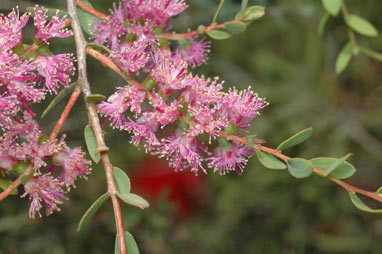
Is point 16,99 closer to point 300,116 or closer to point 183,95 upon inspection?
point 183,95

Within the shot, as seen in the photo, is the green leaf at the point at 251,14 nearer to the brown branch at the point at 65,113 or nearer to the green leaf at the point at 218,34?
the green leaf at the point at 218,34

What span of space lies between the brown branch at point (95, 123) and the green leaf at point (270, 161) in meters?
0.33

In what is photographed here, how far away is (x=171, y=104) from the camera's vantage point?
1.13m

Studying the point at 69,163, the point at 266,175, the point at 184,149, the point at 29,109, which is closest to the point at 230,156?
the point at 184,149

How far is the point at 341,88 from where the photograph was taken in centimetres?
306

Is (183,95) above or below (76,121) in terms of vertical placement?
above

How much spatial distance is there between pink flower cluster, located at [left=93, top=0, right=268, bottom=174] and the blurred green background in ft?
2.15

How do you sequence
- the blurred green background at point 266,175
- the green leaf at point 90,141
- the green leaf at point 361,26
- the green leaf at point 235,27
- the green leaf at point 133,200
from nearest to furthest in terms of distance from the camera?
1. the green leaf at point 133,200
2. the green leaf at point 90,141
3. the green leaf at point 235,27
4. the green leaf at point 361,26
5. the blurred green background at point 266,175

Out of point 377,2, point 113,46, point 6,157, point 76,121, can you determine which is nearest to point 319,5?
point 377,2

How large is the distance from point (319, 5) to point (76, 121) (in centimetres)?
131

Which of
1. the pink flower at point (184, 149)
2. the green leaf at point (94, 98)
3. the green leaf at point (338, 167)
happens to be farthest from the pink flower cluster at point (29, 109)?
the green leaf at point (338, 167)

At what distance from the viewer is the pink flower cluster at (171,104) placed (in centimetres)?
116

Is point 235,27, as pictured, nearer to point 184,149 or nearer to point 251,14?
point 251,14

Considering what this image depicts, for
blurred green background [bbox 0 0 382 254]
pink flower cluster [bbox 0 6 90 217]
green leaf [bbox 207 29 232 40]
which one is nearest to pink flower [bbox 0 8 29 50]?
pink flower cluster [bbox 0 6 90 217]
